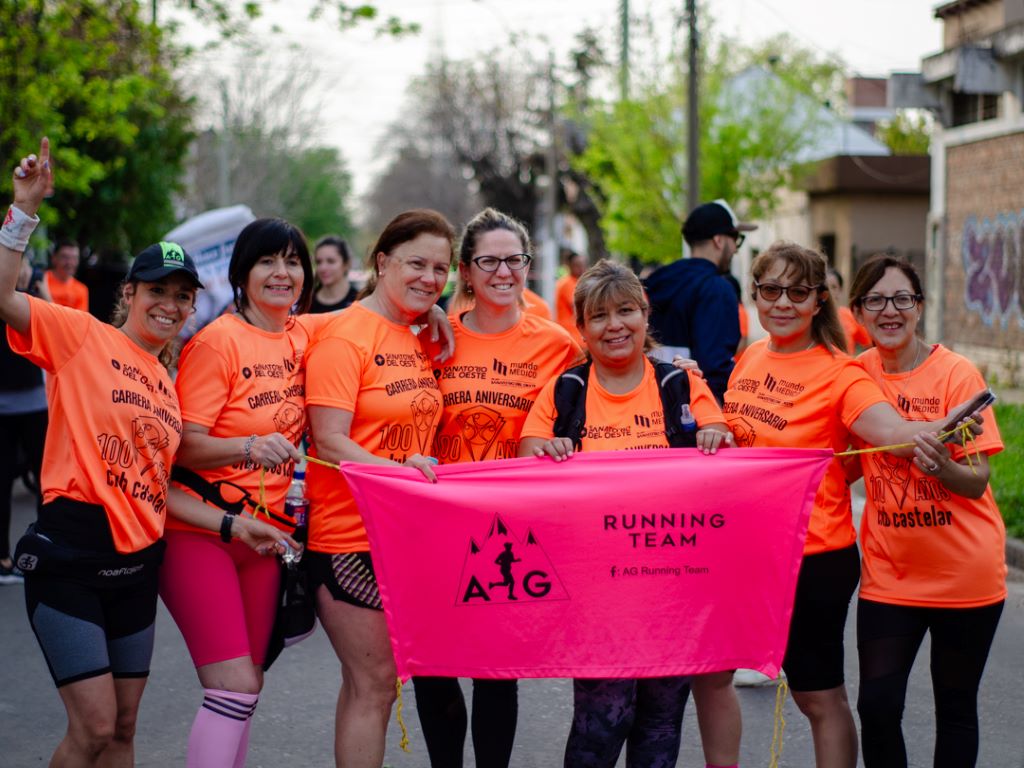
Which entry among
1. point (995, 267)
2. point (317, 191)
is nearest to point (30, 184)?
point (995, 267)

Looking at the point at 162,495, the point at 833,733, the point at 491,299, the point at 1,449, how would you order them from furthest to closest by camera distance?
the point at 1,449, the point at 491,299, the point at 833,733, the point at 162,495

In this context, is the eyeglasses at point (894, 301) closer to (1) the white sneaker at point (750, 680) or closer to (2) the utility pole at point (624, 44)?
(1) the white sneaker at point (750, 680)

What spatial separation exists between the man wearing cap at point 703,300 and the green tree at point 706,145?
22.9m

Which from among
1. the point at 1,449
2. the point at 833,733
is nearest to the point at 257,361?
the point at 833,733

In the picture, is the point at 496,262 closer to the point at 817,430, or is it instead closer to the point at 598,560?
the point at 598,560

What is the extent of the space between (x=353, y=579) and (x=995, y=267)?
774 inches

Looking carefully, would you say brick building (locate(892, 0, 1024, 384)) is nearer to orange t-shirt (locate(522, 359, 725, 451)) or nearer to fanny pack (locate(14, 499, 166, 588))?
orange t-shirt (locate(522, 359, 725, 451))

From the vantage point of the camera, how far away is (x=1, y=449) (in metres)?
8.51

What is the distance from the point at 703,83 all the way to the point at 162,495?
94.2ft

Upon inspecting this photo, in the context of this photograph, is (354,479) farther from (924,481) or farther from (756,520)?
(924,481)

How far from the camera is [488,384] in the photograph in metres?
4.52

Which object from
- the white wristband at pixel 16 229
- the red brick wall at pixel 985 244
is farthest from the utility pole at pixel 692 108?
the white wristband at pixel 16 229

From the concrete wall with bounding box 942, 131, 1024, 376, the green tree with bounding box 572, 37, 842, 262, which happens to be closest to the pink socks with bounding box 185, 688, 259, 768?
the concrete wall with bounding box 942, 131, 1024, 376

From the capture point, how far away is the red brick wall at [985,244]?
2088 cm
